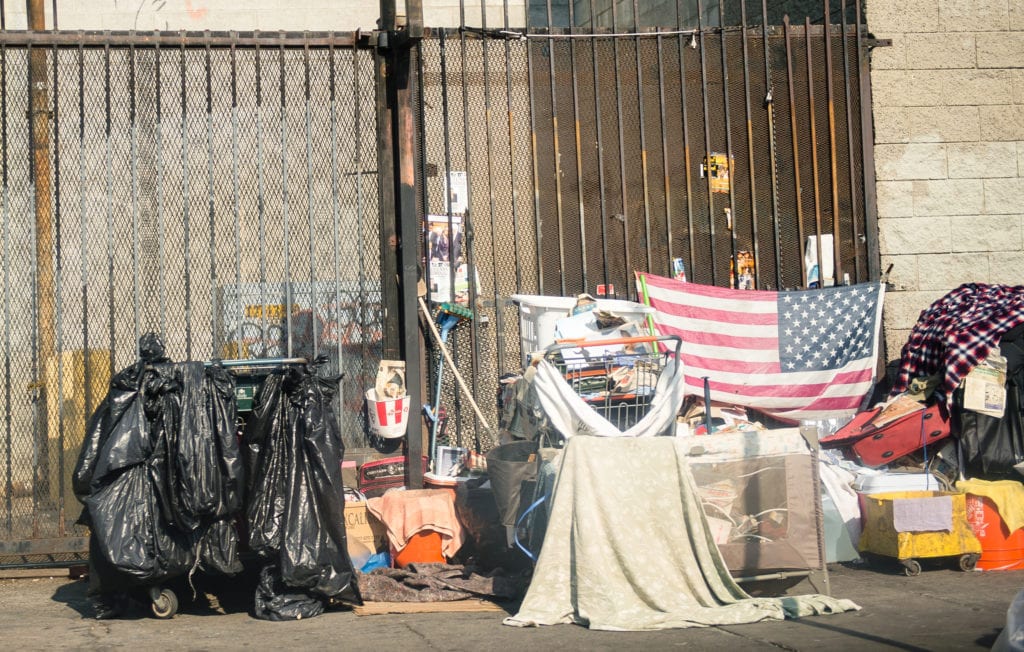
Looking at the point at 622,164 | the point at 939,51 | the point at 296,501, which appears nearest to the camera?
the point at 296,501

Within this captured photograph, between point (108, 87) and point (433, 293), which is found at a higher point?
point (108, 87)

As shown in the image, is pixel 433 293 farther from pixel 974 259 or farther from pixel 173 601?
pixel 974 259

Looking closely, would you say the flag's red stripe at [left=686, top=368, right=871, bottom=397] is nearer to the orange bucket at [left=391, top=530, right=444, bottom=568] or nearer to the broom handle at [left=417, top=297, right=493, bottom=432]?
the broom handle at [left=417, top=297, right=493, bottom=432]

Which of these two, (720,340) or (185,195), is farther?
(720,340)

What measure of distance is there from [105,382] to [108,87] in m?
1.98

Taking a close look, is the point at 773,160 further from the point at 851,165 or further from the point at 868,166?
the point at 868,166

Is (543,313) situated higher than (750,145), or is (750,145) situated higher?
(750,145)

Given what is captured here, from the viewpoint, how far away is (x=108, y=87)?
24.3 ft

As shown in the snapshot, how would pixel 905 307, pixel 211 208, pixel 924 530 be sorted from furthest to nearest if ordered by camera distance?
1. pixel 905 307
2. pixel 211 208
3. pixel 924 530

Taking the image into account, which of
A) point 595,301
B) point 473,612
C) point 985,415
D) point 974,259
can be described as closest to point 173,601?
point 473,612

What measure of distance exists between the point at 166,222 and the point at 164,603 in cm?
277

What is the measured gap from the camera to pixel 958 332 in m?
7.62

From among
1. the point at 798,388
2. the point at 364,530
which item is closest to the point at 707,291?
the point at 798,388

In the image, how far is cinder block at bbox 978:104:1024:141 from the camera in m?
8.63
